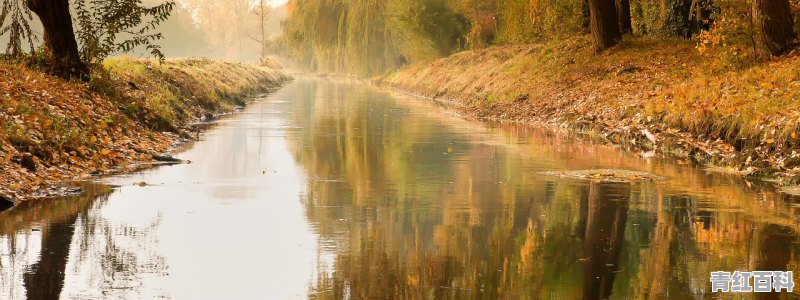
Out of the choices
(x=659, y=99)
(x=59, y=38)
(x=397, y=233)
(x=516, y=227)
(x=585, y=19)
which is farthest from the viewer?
(x=585, y=19)

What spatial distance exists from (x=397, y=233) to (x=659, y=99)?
44.5 feet

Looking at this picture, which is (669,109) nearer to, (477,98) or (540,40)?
(477,98)

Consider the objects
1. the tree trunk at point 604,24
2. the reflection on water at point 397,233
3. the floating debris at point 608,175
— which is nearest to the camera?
the reflection on water at point 397,233

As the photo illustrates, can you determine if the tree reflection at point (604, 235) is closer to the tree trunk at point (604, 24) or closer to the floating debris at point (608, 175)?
the floating debris at point (608, 175)

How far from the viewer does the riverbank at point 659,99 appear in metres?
17.6

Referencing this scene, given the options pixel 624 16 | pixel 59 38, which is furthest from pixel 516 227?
pixel 624 16

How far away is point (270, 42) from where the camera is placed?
95875mm

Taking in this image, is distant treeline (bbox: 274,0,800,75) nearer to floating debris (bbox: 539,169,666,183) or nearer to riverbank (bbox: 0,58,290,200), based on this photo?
floating debris (bbox: 539,169,666,183)

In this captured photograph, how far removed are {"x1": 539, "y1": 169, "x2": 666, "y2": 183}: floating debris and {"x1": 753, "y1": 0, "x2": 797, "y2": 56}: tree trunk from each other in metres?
9.03

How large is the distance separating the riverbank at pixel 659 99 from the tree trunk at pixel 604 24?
1.55 ft

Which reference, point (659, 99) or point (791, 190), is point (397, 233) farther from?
point (659, 99)

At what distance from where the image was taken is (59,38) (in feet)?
76.0

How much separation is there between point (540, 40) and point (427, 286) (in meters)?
40.4

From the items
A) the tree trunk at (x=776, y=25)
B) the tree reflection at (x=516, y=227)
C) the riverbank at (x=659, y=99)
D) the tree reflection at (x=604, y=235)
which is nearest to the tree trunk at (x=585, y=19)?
the riverbank at (x=659, y=99)
